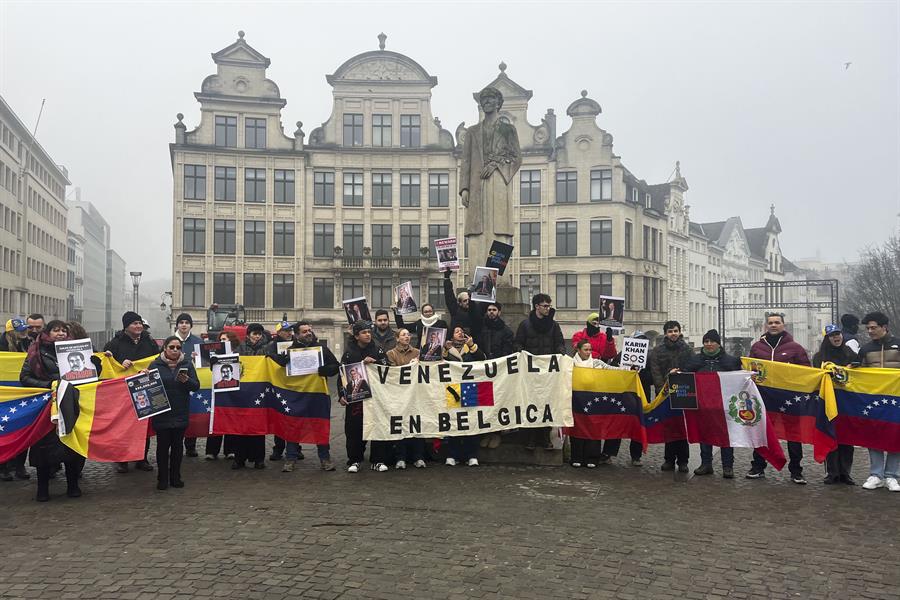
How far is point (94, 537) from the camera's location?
6.95 metres

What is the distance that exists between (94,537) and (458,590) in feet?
12.6

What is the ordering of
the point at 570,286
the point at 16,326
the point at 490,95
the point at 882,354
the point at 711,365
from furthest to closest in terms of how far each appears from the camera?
the point at 570,286 < the point at 490,95 < the point at 16,326 < the point at 711,365 < the point at 882,354

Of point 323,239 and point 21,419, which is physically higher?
point 323,239

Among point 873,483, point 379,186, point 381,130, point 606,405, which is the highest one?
point 381,130

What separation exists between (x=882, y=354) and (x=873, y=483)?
5.89 feet

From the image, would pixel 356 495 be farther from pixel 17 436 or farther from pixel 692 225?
pixel 692 225

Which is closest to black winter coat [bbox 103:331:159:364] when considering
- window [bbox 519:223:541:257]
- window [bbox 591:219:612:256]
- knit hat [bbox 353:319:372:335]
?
knit hat [bbox 353:319:372:335]

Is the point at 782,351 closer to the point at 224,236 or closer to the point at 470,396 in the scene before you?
the point at 470,396

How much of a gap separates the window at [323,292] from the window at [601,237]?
17427 mm

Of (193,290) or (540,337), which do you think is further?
(193,290)

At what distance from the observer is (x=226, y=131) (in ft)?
146

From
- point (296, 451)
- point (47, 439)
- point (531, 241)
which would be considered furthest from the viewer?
point (531, 241)

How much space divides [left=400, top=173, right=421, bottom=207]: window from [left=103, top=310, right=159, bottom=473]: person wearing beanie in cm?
3610

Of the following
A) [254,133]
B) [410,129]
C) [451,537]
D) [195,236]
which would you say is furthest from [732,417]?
[254,133]
